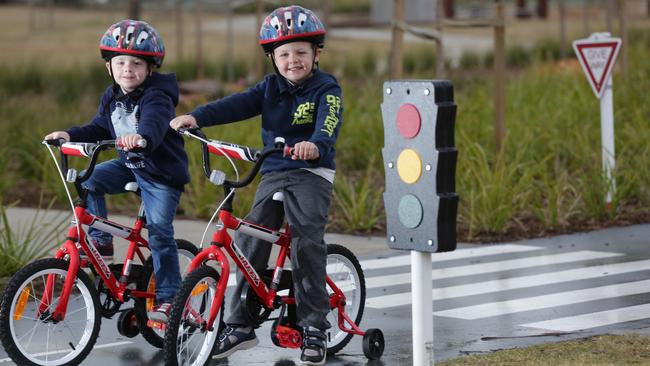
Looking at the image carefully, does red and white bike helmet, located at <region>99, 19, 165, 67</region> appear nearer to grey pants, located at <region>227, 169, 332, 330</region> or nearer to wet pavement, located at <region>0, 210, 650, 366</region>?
grey pants, located at <region>227, 169, 332, 330</region>

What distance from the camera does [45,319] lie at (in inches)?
274

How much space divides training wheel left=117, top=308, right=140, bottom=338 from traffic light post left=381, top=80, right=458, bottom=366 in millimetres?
2039

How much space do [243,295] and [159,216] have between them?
24.6 inches

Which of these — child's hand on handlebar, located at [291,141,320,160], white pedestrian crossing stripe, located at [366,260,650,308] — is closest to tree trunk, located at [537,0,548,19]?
white pedestrian crossing stripe, located at [366,260,650,308]

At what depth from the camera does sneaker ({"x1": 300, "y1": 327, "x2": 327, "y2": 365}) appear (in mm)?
7098

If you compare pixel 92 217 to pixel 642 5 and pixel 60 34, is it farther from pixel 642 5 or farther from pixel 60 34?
pixel 642 5

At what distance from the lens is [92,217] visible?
283 inches

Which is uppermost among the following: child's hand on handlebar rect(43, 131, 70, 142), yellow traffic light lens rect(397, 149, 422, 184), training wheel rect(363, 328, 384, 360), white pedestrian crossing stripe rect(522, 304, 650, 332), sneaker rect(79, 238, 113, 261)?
child's hand on handlebar rect(43, 131, 70, 142)

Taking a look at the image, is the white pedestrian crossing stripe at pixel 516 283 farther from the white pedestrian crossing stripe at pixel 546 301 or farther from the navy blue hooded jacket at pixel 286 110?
the navy blue hooded jacket at pixel 286 110

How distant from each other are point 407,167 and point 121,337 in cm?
272

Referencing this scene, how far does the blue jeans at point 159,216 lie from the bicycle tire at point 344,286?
83 cm

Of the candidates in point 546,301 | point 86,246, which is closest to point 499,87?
point 546,301

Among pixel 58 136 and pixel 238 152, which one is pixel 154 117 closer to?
pixel 58 136

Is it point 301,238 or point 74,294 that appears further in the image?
point 74,294
